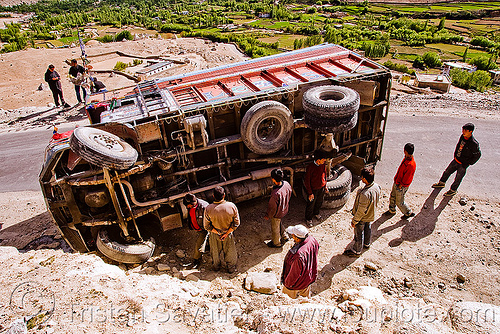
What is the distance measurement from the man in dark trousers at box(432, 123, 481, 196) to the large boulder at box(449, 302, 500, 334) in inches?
149

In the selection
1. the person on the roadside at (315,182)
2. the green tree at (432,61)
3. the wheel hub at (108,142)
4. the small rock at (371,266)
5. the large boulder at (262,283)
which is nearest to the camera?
the large boulder at (262,283)

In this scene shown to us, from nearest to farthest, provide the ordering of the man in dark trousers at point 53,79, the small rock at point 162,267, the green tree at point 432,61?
the small rock at point 162,267 → the man in dark trousers at point 53,79 → the green tree at point 432,61

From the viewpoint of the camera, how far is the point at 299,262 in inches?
170

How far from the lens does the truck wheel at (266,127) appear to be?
6.23 meters

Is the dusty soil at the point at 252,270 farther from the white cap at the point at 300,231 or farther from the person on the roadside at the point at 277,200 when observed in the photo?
the white cap at the point at 300,231

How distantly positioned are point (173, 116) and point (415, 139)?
748 centimetres

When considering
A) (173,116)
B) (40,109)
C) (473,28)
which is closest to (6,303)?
(173,116)

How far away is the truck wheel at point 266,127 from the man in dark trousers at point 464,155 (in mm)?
3737

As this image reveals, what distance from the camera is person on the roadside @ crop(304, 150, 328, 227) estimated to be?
626 cm

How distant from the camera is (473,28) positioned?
52.0m

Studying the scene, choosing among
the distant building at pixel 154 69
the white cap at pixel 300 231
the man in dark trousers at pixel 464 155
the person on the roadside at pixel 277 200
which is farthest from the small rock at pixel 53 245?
the distant building at pixel 154 69

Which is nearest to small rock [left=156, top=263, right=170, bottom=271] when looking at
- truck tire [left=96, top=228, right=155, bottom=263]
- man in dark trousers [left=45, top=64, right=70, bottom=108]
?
truck tire [left=96, top=228, right=155, bottom=263]

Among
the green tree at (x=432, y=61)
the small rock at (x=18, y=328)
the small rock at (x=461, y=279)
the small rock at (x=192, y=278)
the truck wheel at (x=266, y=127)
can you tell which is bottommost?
the green tree at (x=432, y=61)

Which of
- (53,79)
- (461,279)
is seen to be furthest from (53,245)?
(53,79)
